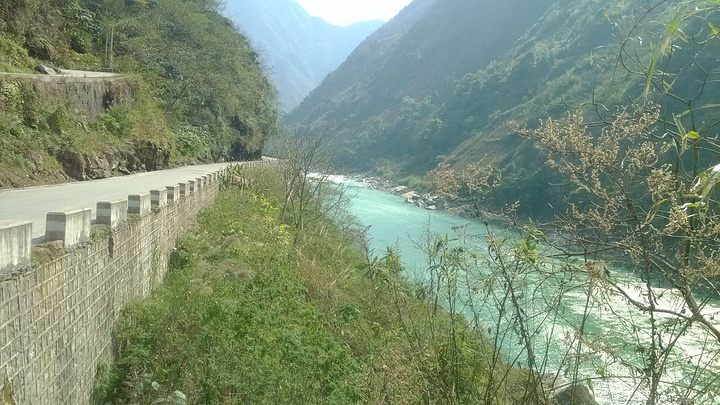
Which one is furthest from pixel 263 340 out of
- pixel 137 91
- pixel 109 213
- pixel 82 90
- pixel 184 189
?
pixel 137 91

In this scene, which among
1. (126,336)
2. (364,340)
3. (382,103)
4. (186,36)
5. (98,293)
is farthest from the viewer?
(382,103)

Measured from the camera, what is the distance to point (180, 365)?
265 inches

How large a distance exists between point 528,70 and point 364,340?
69.3 metres

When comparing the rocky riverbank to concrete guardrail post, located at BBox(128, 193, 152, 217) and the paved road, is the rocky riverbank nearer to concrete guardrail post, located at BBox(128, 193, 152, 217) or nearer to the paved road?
the paved road

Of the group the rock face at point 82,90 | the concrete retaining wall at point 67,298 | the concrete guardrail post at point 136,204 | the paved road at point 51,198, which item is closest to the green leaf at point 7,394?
the concrete retaining wall at point 67,298

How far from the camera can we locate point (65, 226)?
467 cm

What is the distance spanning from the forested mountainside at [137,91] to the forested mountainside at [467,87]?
14506mm

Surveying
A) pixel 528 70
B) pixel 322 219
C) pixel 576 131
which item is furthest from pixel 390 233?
pixel 528 70

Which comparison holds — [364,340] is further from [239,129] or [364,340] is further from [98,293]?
[239,129]

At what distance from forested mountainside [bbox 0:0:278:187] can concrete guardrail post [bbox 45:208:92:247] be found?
7129mm

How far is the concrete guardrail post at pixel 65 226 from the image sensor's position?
4652 millimetres

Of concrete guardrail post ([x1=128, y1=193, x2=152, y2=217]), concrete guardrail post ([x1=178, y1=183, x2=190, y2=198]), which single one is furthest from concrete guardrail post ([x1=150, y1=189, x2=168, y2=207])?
concrete guardrail post ([x1=178, y1=183, x2=190, y2=198])

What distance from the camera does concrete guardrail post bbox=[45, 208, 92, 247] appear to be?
183 inches

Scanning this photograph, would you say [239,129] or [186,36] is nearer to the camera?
[186,36]
